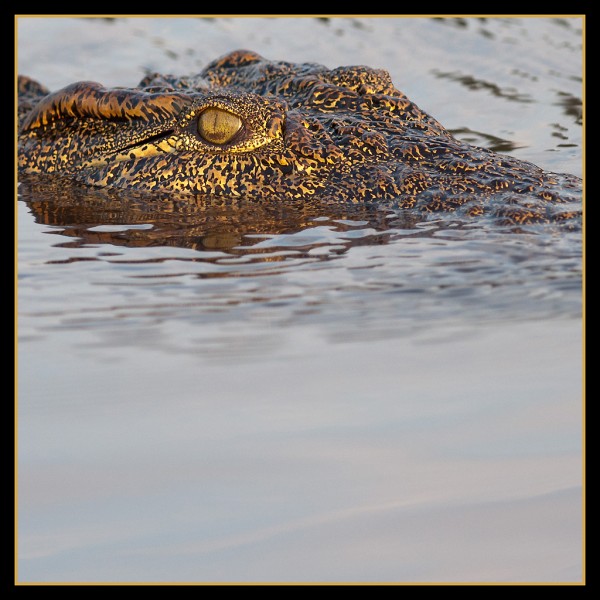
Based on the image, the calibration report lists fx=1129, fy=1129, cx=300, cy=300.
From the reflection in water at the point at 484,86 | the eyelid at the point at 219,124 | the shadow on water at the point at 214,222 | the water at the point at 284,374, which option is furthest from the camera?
the reflection in water at the point at 484,86

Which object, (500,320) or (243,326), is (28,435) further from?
(500,320)

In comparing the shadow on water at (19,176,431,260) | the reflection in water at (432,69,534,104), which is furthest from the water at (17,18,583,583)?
the reflection in water at (432,69,534,104)

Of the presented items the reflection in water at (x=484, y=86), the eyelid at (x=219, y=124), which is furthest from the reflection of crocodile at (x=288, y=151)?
the reflection in water at (x=484, y=86)

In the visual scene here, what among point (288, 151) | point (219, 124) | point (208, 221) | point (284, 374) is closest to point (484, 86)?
point (288, 151)

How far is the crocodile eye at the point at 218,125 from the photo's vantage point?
740 centimetres

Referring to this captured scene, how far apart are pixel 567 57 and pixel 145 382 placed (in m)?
9.50

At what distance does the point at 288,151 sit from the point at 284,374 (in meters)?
3.21

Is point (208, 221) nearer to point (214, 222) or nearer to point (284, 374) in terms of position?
point (214, 222)

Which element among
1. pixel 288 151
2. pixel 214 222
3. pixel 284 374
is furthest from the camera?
pixel 288 151

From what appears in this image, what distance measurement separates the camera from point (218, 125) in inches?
292

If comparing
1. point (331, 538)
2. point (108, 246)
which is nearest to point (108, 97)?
point (108, 246)

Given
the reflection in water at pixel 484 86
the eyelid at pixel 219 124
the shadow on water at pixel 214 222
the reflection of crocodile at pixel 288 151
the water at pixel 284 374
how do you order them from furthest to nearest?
the reflection in water at pixel 484 86, the eyelid at pixel 219 124, the reflection of crocodile at pixel 288 151, the shadow on water at pixel 214 222, the water at pixel 284 374

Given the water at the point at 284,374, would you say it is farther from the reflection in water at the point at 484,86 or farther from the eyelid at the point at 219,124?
the reflection in water at the point at 484,86

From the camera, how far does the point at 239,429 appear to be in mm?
4055
